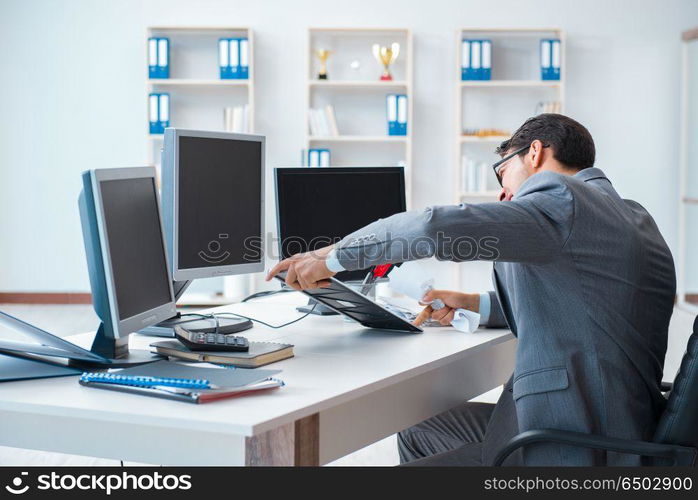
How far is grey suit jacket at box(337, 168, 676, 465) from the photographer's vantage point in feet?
4.80

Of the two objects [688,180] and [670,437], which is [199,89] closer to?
[688,180]

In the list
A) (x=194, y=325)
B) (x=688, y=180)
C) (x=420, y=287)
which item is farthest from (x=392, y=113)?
(x=194, y=325)

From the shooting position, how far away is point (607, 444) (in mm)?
1437

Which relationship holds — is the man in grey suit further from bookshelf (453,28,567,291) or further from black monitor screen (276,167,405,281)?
bookshelf (453,28,567,291)

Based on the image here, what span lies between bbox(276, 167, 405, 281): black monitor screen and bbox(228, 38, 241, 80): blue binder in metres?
3.72

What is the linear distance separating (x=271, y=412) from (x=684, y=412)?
785 millimetres

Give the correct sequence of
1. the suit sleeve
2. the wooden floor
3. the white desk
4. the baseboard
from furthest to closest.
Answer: the baseboard → the wooden floor → the suit sleeve → the white desk

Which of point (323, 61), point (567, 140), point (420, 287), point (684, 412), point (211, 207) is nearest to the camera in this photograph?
point (684, 412)

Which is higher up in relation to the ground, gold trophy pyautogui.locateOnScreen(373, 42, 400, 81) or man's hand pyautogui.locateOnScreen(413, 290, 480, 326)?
gold trophy pyautogui.locateOnScreen(373, 42, 400, 81)

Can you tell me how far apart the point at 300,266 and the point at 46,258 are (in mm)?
5285

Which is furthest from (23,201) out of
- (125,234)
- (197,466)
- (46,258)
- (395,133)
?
(197,466)

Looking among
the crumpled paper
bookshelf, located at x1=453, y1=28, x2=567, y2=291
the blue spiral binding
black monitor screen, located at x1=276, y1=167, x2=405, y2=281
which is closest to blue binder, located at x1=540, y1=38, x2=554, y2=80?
bookshelf, located at x1=453, y1=28, x2=567, y2=291

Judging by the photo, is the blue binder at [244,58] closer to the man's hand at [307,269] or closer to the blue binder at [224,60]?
the blue binder at [224,60]

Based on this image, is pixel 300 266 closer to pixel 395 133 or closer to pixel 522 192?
pixel 522 192
